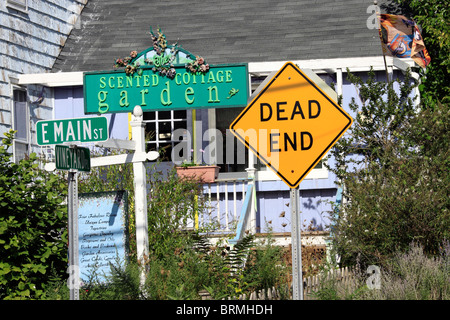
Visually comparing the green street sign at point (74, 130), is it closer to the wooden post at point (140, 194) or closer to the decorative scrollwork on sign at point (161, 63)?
the wooden post at point (140, 194)

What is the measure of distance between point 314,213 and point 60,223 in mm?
5967

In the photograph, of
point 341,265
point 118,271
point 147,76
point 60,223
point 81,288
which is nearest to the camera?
point 118,271

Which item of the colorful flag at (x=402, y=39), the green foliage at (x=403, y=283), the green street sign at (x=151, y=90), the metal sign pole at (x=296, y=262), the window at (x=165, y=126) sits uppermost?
the colorful flag at (x=402, y=39)

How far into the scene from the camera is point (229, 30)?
1550 cm

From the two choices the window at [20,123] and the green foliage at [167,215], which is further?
the window at [20,123]

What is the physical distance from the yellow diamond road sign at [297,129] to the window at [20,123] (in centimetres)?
783

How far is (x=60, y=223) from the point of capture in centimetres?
920

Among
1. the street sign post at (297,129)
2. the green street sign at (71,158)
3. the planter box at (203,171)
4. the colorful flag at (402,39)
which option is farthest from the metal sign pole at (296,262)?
the colorful flag at (402,39)

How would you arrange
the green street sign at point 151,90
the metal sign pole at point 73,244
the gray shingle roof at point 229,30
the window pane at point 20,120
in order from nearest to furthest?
1. the metal sign pole at point 73,244
2. the green street sign at point 151,90
3. the window pane at point 20,120
4. the gray shingle roof at point 229,30

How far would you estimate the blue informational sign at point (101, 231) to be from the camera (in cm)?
869

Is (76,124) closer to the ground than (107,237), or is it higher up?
higher up

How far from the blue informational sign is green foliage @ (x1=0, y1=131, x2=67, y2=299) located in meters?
0.33
